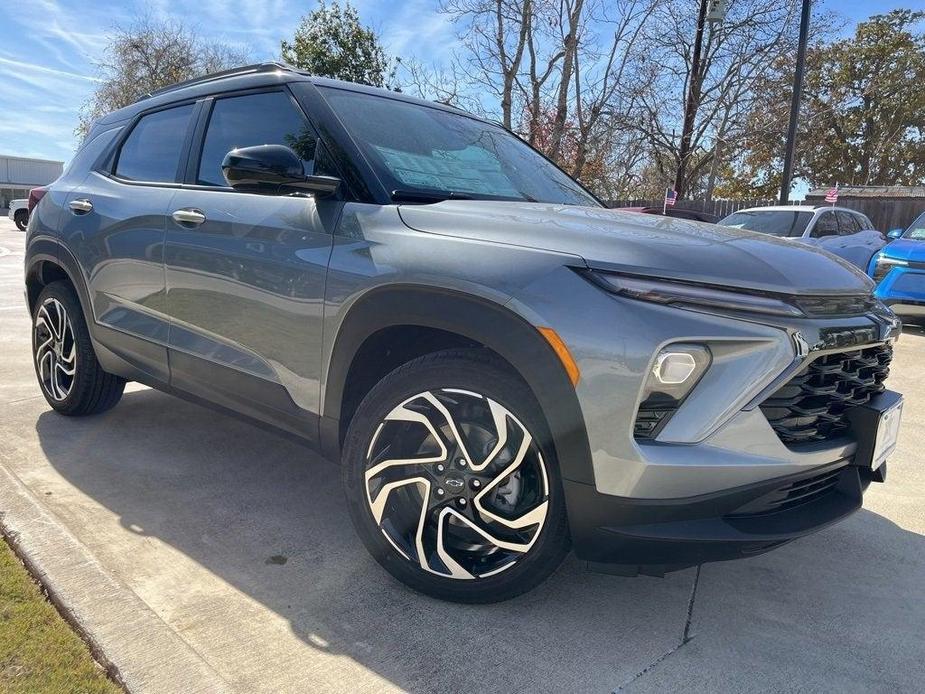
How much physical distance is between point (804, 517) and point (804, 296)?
66 cm

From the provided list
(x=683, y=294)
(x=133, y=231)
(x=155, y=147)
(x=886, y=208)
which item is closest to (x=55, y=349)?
(x=133, y=231)

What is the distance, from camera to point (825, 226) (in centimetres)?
1080

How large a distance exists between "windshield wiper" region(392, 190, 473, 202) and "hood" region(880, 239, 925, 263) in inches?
274

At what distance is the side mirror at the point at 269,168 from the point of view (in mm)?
2397

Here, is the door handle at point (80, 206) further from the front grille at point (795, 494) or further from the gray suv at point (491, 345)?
the front grille at point (795, 494)

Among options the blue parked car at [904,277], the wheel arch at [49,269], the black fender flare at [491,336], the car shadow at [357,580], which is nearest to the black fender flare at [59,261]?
the wheel arch at [49,269]

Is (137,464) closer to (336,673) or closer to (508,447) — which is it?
(336,673)

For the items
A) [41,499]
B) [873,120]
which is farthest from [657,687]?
[873,120]

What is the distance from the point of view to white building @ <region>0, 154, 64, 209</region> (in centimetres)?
5500

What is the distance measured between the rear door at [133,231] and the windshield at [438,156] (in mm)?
1014

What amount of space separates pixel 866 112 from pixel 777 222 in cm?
2664

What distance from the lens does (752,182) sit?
3647 cm

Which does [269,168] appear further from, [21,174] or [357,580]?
[21,174]

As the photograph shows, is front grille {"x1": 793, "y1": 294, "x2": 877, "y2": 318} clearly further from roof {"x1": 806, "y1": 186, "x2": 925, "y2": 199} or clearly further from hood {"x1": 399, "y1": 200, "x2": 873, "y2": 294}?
roof {"x1": 806, "y1": 186, "x2": 925, "y2": 199}
